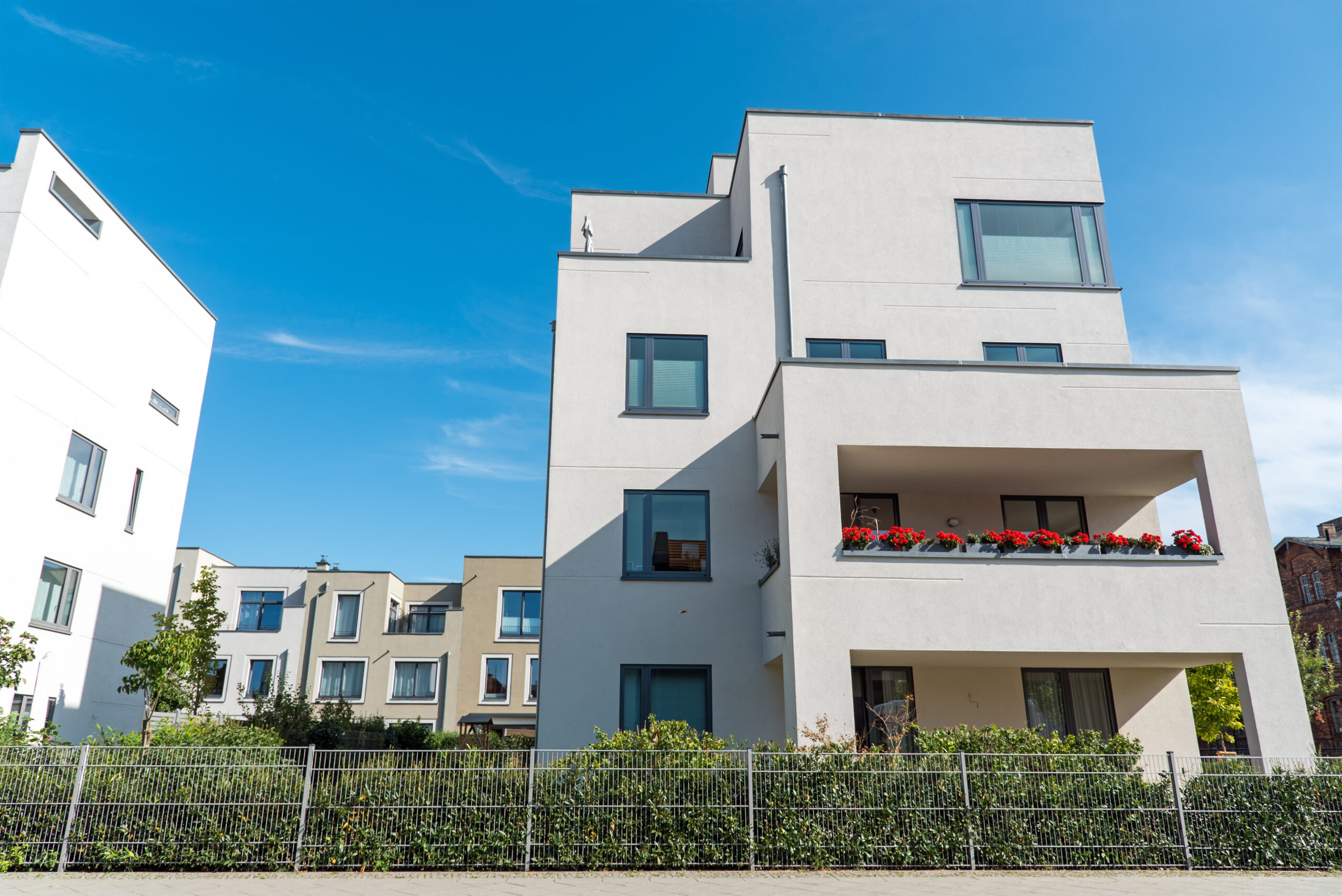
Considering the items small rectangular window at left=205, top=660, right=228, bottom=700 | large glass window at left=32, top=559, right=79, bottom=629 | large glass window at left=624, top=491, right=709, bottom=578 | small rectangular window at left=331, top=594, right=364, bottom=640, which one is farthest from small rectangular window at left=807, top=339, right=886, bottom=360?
small rectangular window at left=205, top=660, right=228, bottom=700

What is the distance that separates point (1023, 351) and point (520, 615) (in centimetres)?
2828

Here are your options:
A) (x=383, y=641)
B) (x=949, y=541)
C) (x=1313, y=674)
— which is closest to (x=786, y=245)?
(x=949, y=541)

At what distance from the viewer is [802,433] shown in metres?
12.8

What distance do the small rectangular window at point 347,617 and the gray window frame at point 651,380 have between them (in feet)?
92.5

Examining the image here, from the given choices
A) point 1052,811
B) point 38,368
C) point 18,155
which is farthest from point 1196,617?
point 18,155

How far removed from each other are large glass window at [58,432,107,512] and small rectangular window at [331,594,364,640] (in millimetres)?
21766

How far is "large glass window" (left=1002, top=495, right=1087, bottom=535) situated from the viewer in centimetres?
1532

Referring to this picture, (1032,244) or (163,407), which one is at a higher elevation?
(1032,244)

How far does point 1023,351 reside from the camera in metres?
16.2

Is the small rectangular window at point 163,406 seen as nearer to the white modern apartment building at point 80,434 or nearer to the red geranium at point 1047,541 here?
the white modern apartment building at point 80,434

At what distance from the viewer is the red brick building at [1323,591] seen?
4003cm

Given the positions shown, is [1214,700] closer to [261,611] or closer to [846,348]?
[846,348]

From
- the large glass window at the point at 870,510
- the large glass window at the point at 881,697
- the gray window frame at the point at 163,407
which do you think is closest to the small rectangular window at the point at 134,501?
the gray window frame at the point at 163,407

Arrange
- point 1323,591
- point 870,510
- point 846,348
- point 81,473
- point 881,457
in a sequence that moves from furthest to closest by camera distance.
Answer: point 1323,591 < point 81,473 < point 846,348 < point 870,510 < point 881,457
